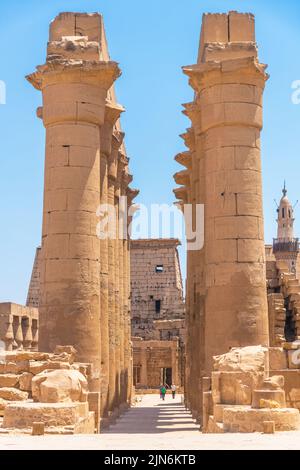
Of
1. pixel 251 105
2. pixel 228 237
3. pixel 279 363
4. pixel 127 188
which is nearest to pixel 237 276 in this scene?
pixel 228 237

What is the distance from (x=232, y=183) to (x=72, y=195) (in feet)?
11.2

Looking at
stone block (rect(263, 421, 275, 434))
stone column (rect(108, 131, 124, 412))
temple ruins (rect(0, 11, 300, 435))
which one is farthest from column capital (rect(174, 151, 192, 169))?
stone block (rect(263, 421, 275, 434))

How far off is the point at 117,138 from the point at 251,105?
6.39 m

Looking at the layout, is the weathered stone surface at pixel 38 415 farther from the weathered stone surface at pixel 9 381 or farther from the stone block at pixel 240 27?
the stone block at pixel 240 27

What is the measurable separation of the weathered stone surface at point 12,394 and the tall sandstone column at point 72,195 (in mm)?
2978

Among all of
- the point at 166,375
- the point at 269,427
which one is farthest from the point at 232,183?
the point at 166,375

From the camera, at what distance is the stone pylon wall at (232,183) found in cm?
1538

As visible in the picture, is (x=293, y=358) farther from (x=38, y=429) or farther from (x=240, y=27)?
(x=240, y=27)

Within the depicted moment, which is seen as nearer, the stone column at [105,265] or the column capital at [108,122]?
the stone column at [105,265]

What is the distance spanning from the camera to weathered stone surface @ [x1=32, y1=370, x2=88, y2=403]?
10.9m

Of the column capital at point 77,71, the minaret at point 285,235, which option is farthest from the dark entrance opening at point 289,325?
the minaret at point 285,235

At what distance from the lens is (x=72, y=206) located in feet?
52.3

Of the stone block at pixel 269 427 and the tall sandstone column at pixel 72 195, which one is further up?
the tall sandstone column at pixel 72 195
